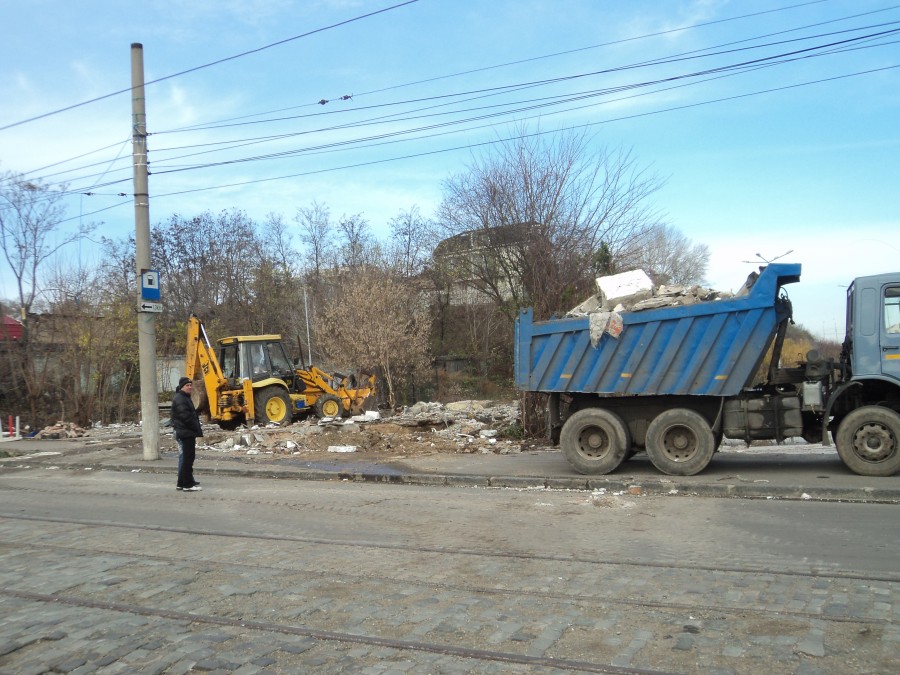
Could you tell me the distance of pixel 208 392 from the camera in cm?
2030

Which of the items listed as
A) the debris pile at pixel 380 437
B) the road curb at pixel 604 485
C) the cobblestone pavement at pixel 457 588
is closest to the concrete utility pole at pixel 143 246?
the road curb at pixel 604 485

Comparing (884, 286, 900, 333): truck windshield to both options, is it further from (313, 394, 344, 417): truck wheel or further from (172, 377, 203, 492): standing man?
(313, 394, 344, 417): truck wheel

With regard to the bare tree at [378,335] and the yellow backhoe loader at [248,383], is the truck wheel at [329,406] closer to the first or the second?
the yellow backhoe loader at [248,383]

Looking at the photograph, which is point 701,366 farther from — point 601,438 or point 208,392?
point 208,392

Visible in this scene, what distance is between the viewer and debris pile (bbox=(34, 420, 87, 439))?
21.1m

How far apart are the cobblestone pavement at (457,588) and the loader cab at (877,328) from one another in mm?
2186

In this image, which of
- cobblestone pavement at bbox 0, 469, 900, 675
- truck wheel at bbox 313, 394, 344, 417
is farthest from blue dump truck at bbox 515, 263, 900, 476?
truck wheel at bbox 313, 394, 344, 417

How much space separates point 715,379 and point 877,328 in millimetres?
2241

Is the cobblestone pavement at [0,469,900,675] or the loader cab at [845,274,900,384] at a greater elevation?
the loader cab at [845,274,900,384]

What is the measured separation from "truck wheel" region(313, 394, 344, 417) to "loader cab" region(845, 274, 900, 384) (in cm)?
1519

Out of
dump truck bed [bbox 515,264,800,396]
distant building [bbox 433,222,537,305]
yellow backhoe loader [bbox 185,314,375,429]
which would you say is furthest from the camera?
distant building [bbox 433,222,537,305]

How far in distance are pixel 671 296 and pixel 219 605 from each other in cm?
818

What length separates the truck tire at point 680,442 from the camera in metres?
10.8

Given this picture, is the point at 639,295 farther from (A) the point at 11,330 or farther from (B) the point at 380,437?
(A) the point at 11,330
